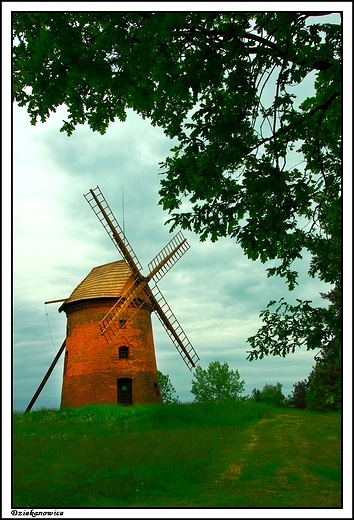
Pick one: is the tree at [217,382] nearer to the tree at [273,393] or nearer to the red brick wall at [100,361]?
the tree at [273,393]

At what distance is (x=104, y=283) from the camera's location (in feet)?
83.7

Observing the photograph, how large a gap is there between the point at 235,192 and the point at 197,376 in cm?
3997

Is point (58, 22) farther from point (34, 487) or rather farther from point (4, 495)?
point (34, 487)

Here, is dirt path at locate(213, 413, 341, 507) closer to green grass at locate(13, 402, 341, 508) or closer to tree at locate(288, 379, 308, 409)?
green grass at locate(13, 402, 341, 508)

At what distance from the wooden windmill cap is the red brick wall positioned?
0.45m

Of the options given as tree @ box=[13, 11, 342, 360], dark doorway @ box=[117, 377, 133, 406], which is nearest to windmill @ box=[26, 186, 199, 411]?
dark doorway @ box=[117, 377, 133, 406]

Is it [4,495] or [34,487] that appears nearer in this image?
[4,495]

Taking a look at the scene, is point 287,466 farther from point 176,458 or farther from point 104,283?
point 104,283

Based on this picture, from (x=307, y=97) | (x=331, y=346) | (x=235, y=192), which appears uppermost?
(x=307, y=97)

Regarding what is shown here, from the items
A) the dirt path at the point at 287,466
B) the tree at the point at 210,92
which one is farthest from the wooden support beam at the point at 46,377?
the tree at the point at 210,92

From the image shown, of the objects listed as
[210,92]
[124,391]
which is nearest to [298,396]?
[124,391]

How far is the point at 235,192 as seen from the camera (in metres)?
7.15

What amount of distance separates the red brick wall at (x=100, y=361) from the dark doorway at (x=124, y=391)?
263mm

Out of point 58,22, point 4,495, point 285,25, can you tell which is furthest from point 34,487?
point 285,25
